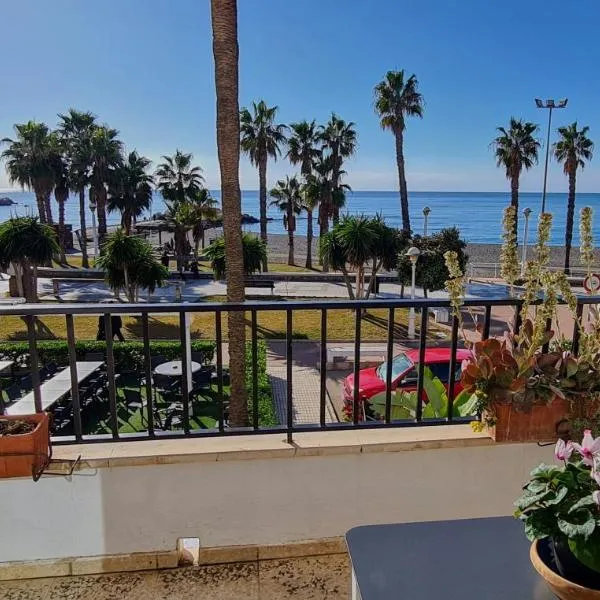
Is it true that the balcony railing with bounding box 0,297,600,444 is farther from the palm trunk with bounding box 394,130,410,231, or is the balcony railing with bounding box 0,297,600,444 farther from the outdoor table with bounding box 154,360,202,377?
the palm trunk with bounding box 394,130,410,231

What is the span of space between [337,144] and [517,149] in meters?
9.78

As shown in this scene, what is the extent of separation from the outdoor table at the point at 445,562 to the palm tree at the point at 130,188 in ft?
99.0

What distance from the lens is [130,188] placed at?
29.5m

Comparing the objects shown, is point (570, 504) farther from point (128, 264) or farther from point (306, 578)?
point (128, 264)

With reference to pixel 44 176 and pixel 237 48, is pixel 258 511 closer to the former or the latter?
pixel 237 48

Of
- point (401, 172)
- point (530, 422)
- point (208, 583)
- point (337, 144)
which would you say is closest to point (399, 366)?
point (530, 422)

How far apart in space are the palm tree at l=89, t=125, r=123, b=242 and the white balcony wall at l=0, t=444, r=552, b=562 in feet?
90.8

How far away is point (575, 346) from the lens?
217cm

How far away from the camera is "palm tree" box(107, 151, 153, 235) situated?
29.0 m

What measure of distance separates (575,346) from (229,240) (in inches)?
164

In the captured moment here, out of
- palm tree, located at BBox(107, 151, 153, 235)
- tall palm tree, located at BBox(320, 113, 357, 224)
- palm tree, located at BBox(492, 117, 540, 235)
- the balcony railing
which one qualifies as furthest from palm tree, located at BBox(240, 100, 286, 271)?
the balcony railing

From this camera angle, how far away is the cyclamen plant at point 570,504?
1001 millimetres

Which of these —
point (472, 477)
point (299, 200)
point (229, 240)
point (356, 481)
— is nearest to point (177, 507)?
point (356, 481)

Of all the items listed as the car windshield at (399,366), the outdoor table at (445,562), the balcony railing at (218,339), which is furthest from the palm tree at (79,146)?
the outdoor table at (445,562)
